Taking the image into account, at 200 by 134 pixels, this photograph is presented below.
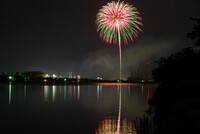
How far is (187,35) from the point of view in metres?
22.0

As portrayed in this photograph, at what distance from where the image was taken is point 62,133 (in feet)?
46.5

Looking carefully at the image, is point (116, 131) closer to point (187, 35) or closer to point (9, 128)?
point (9, 128)

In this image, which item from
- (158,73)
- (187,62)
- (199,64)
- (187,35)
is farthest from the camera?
(158,73)

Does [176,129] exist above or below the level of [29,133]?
above

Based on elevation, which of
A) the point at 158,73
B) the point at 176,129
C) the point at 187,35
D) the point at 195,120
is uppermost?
the point at 187,35

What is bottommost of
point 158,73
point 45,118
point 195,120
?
point 45,118

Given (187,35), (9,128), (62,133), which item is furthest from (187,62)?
(9,128)

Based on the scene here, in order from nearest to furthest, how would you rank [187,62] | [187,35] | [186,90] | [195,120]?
[195,120] < [186,90] < [187,62] < [187,35]

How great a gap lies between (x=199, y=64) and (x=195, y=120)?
11568mm

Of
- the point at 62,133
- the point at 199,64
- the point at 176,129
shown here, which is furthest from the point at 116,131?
the point at 199,64

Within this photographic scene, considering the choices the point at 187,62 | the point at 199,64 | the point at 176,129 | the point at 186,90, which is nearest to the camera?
the point at 176,129

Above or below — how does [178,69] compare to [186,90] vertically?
above

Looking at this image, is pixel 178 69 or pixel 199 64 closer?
pixel 199 64

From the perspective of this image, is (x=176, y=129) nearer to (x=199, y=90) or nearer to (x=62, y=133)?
(x=199, y=90)
